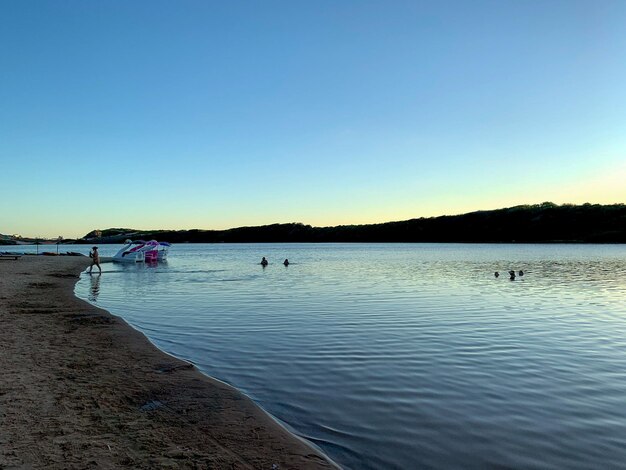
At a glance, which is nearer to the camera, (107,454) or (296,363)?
(107,454)

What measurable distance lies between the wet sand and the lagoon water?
2.34ft

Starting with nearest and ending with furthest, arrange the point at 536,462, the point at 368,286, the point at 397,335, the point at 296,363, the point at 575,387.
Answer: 1. the point at 536,462
2. the point at 575,387
3. the point at 296,363
4. the point at 397,335
5. the point at 368,286

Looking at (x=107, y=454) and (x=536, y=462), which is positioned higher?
(x=107, y=454)

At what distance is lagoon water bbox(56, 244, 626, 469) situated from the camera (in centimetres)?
643

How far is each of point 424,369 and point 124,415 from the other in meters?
6.32

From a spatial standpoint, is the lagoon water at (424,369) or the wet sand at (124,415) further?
the lagoon water at (424,369)

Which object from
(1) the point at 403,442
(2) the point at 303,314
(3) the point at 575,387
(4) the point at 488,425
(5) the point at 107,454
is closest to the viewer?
(5) the point at 107,454

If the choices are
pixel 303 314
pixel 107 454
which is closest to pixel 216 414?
pixel 107 454

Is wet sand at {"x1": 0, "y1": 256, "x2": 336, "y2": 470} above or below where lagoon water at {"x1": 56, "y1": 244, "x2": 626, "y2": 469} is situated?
above

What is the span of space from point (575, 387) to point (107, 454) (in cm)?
836

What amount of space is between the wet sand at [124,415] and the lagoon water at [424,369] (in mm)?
714

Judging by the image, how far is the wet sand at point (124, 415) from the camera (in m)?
5.43

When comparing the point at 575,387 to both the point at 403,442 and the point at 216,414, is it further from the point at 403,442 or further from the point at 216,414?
the point at 216,414

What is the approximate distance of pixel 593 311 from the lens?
19.4 m
